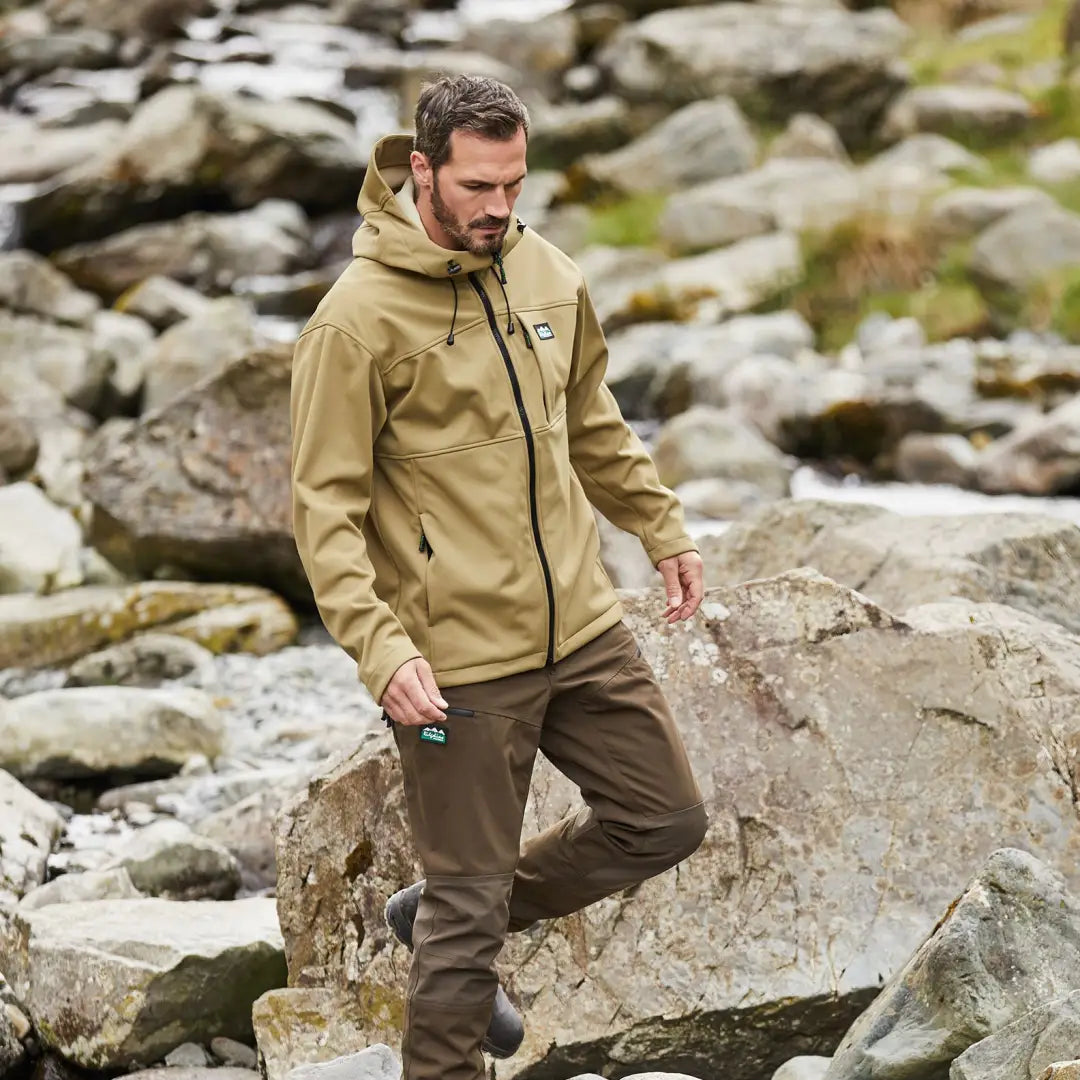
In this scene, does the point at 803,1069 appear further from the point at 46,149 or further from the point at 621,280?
the point at 46,149

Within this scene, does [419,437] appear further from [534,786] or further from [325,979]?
[325,979]

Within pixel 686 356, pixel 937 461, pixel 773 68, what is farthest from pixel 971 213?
pixel 773 68

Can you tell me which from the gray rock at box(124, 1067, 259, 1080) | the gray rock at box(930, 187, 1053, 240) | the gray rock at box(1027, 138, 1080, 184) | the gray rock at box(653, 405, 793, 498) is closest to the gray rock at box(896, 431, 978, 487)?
the gray rock at box(653, 405, 793, 498)

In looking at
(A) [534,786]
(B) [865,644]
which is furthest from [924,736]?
(A) [534,786]

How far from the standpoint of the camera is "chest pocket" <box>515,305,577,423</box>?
3.48 metres

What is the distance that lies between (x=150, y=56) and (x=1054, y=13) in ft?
53.5

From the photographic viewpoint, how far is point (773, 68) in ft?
81.8

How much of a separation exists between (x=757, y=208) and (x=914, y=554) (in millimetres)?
13884

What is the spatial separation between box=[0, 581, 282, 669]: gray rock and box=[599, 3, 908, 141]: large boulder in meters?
17.7

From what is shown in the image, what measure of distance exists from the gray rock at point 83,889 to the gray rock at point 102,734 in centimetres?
168

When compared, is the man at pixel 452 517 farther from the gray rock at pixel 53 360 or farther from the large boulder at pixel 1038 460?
the gray rock at pixel 53 360

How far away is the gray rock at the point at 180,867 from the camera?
5922mm

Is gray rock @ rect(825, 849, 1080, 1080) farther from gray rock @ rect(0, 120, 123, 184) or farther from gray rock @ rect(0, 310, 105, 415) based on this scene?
gray rock @ rect(0, 120, 123, 184)

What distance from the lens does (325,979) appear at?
438 centimetres
